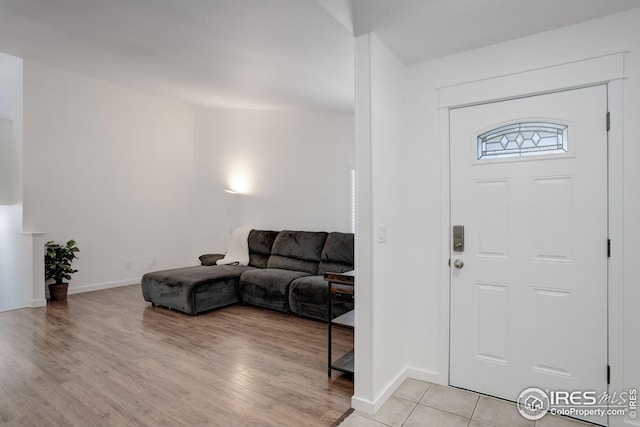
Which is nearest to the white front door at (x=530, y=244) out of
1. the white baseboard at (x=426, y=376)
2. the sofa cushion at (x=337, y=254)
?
the white baseboard at (x=426, y=376)

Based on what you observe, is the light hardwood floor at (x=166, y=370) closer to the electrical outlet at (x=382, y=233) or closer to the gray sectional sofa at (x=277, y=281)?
the gray sectional sofa at (x=277, y=281)

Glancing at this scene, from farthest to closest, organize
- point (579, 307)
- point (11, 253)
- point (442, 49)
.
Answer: point (11, 253), point (442, 49), point (579, 307)

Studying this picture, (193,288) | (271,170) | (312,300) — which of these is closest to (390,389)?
(312,300)

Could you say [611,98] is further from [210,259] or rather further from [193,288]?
[210,259]

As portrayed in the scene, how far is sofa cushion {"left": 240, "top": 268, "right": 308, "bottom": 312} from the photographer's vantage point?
164 inches

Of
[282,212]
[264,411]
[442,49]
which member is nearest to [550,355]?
[264,411]

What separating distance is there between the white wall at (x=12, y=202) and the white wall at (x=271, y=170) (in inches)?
99.3

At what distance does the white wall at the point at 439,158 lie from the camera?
6.31 feet

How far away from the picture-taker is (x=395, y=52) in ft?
7.97

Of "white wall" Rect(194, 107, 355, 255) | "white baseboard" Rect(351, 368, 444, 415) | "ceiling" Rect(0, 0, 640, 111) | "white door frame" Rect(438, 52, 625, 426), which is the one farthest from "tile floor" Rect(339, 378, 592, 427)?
"white wall" Rect(194, 107, 355, 255)

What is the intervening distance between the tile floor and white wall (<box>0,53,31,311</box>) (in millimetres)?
4683

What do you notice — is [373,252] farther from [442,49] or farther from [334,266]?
[334,266]

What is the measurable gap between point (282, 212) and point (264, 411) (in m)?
3.65

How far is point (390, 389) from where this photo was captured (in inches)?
93.0
